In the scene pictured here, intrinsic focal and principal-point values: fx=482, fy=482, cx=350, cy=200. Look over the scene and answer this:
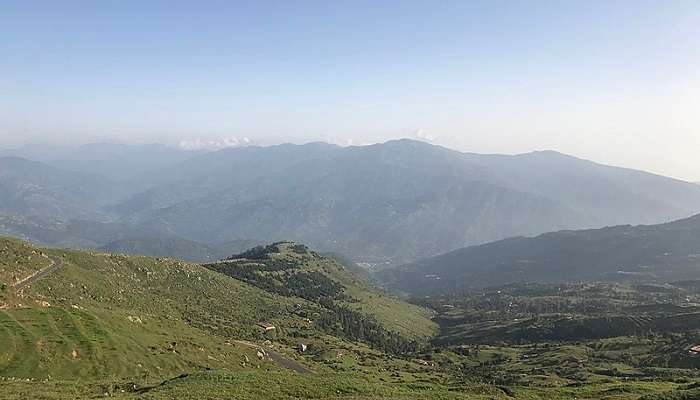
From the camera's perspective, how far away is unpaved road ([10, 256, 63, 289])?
98.7m

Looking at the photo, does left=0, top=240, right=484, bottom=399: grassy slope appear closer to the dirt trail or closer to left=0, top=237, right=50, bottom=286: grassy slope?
left=0, top=237, right=50, bottom=286: grassy slope

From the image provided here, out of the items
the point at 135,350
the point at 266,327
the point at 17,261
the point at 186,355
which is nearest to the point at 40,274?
the point at 17,261

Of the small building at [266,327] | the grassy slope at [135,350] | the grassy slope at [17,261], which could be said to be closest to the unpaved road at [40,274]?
the grassy slope at [17,261]

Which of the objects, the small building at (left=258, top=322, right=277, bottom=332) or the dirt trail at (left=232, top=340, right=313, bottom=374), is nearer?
the dirt trail at (left=232, top=340, right=313, bottom=374)

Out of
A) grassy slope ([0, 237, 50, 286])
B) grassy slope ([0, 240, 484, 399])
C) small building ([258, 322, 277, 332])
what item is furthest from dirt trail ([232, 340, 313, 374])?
grassy slope ([0, 237, 50, 286])

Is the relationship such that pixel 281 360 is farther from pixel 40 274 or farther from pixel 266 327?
Answer: pixel 40 274

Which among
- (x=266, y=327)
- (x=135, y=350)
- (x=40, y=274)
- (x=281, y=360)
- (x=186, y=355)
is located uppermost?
(x=40, y=274)

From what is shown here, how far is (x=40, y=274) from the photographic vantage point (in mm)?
111688

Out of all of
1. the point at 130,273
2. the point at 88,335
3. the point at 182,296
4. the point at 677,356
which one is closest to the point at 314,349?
the point at 182,296

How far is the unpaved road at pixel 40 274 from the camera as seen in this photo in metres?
98.7

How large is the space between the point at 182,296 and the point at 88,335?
83.3 m

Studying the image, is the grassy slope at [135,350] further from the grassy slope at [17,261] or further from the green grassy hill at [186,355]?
the grassy slope at [17,261]

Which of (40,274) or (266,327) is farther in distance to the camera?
(266,327)

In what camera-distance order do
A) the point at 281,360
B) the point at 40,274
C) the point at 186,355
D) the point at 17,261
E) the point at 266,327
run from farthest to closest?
the point at 266,327 < the point at 281,360 < the point at 17,261 < the point at 40,274 < the point at 186,355
